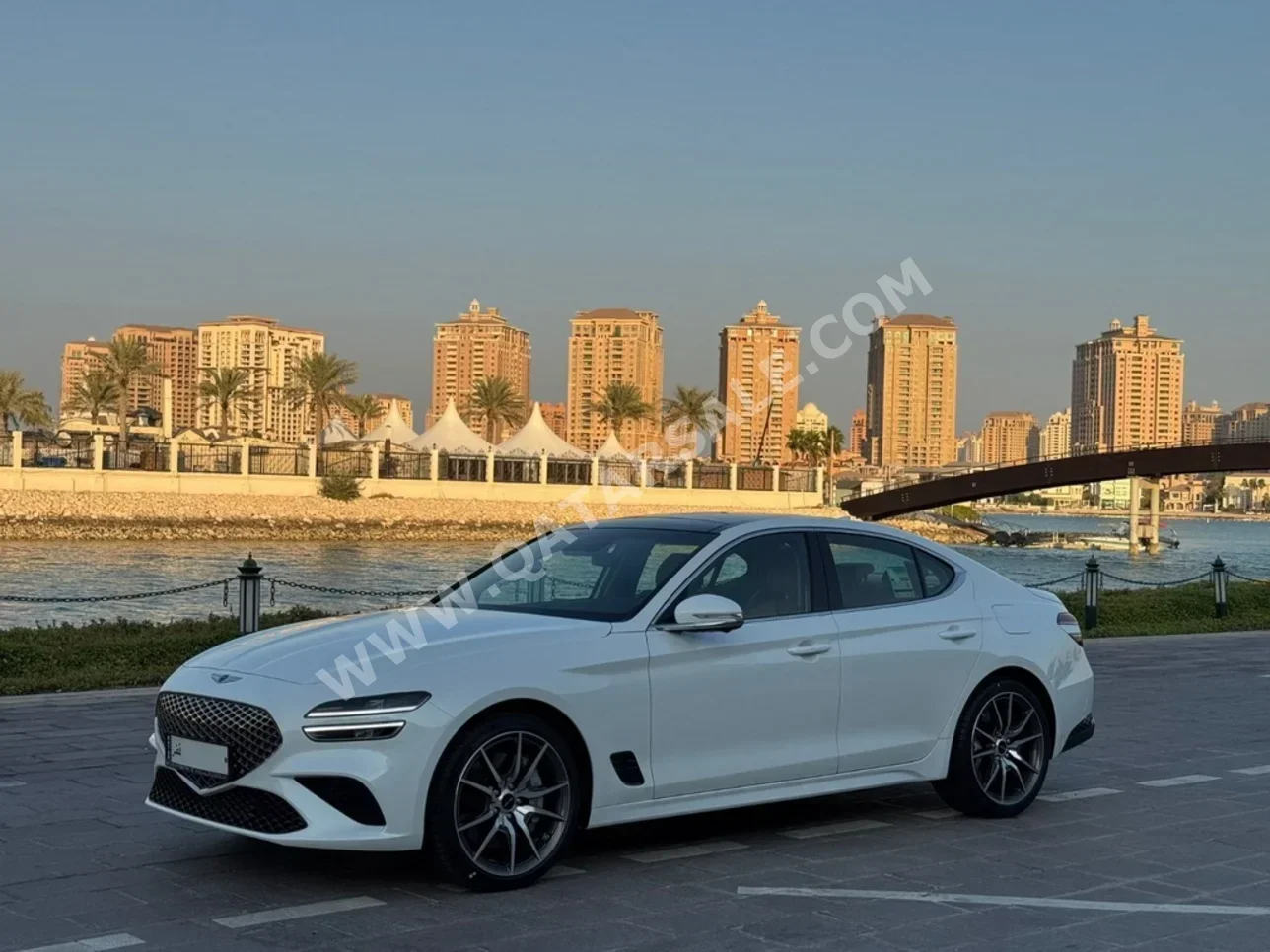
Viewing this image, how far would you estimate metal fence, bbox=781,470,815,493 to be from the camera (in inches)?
4318

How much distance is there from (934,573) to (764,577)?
1202 mm

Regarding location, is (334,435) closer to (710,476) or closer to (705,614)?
(710,476)

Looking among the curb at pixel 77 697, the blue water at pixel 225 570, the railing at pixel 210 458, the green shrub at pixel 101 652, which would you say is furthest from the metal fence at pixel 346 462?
the curb at pixel 77 697

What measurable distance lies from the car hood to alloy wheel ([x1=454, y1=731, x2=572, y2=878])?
463mm

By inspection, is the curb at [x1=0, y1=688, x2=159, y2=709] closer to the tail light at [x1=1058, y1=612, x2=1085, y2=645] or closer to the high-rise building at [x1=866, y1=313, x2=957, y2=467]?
the tail light at [x1=1058, y1=612, x2=1085, y2=645]

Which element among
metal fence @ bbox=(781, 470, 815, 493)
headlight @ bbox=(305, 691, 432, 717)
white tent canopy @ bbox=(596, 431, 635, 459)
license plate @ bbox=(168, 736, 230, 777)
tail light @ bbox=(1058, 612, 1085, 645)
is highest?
white tent canopy @ bbox=(596, 431, 635, 459)

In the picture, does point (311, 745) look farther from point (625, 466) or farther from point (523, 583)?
point (625, 466)

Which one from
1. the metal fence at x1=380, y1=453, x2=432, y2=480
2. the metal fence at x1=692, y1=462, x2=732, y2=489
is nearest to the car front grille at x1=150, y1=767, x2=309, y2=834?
the metal fence at x1=380, y1=453, x2=432, y2=480

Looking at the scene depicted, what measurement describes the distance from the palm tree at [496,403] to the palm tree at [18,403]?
107ft

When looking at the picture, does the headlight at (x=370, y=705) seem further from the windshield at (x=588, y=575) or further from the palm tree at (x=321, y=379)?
the palm tree at (x=321, y=379)

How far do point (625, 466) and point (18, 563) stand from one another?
54746 mm

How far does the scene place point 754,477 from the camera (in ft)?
349

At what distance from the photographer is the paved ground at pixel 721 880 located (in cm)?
538

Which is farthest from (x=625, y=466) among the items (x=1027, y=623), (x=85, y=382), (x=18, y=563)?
(x=1027, y=623)
